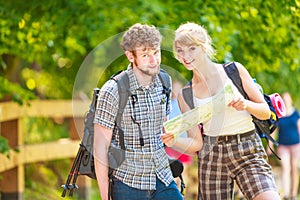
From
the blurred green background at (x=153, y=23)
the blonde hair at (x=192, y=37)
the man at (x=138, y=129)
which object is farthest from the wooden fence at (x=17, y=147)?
the man at (x=138, y=129)

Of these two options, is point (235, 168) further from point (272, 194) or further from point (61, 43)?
point (61, 43)

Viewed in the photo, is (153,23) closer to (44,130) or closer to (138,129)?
(138,129)

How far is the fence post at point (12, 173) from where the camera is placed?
11.3 m

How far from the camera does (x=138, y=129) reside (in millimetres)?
5320

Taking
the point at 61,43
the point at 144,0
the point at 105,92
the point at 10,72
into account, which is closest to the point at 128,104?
the point at 105,92

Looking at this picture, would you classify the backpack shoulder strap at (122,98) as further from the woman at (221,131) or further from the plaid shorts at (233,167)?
the plaid shorts at (233,167)

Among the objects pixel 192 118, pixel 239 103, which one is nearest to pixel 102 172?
pixel 192 118

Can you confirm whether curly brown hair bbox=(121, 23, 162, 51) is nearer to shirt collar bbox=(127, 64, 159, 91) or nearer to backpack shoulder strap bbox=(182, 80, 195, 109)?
shirt collar bbox=(127, 64, 159, 91)

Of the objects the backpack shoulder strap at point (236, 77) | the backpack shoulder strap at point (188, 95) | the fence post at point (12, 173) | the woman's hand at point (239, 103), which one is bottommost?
the fence post at point (12, 173)

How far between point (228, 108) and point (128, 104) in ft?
2.43

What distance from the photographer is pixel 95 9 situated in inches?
391

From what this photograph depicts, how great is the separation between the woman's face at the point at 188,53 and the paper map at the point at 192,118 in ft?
0.96

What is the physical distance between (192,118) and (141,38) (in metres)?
0.59

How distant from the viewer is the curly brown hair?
17.3 feet
